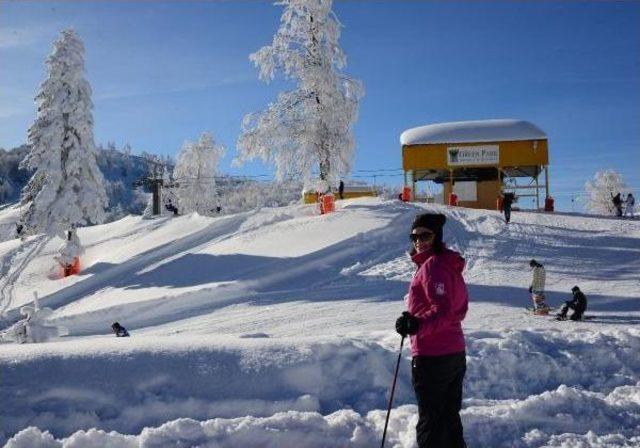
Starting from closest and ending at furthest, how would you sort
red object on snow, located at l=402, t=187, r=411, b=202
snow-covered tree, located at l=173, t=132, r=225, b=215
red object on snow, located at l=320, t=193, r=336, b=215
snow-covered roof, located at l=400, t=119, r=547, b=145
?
red object on snow, located at l=320, t=193, r=336, b=215 → red object on snow, located at l=402, t=187, r=411, b=202 → snow-covered roof, located at l=400, t=119, r=547, b=145 → snow-covered tree, located at l=173, t=132, r=225, b=215

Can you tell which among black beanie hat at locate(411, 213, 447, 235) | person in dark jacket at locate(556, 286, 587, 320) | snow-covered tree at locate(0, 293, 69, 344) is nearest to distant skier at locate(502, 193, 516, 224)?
person in dark jacket at locate(556, 286, 587, 320)

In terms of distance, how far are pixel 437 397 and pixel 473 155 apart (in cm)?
2958

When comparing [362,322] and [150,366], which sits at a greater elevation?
[150,366]

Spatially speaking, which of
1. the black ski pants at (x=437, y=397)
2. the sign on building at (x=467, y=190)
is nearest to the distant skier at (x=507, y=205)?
the sign on building at (x=467, y=190)

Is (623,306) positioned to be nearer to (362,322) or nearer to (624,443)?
(362,322)

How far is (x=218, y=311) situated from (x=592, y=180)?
230 feet

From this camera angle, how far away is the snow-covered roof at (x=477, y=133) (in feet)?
105

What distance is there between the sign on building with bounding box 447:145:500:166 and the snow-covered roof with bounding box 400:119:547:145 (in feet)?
1.32

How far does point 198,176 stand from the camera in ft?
179

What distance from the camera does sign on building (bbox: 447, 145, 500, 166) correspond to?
3212cm

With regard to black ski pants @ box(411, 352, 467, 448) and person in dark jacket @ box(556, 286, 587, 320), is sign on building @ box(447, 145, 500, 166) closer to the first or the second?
person in dark jacket @ box(556, 286, 587, 320)

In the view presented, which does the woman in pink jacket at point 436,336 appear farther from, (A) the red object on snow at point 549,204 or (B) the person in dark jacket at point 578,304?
(A) the red object on snow at point 549,204

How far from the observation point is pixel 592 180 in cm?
7325

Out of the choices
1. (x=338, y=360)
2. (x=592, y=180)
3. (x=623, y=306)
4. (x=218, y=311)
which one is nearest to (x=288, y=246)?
(x=218, y=311)
